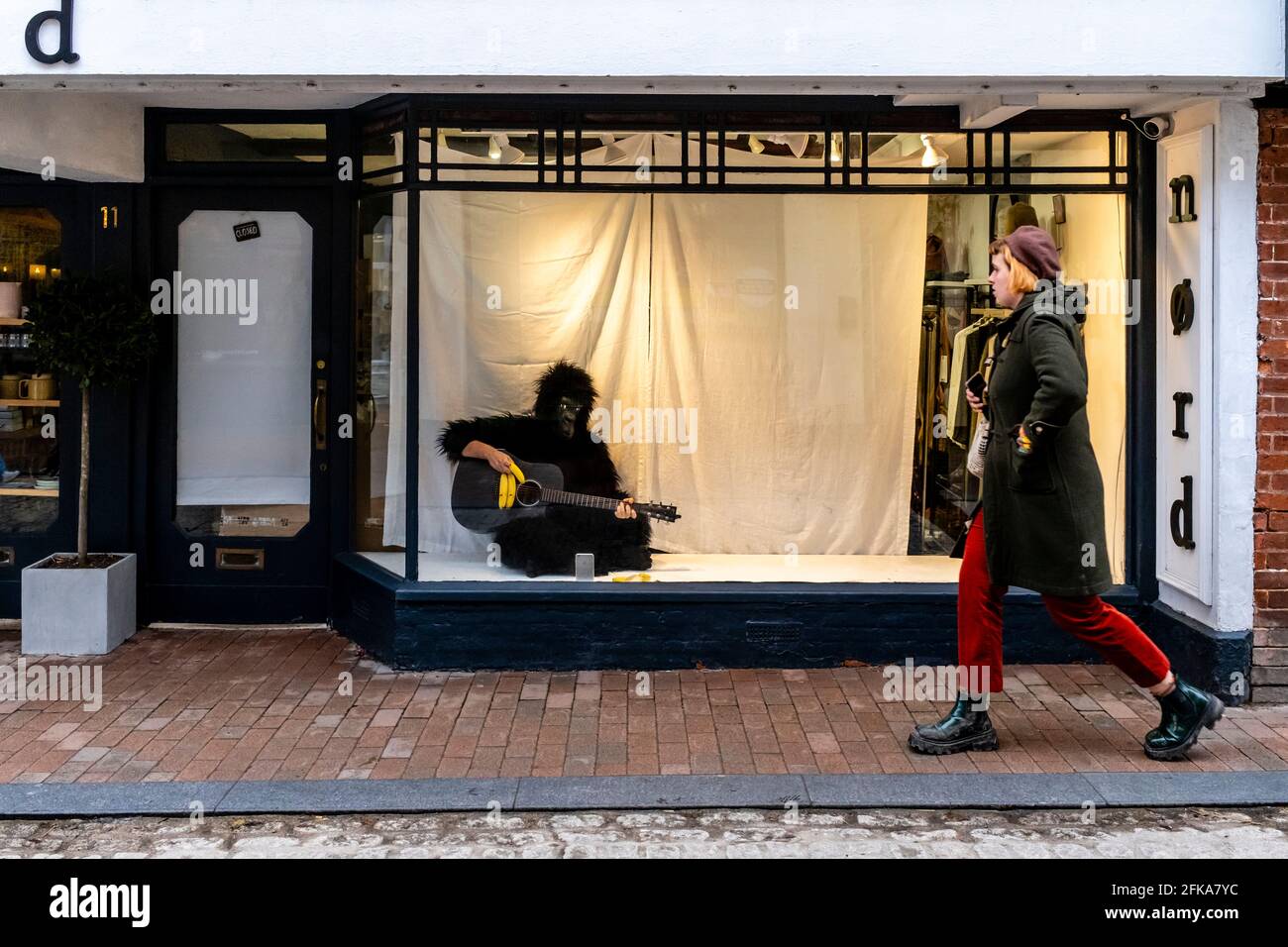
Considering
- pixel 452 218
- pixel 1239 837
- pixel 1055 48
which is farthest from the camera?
pixel 452 218

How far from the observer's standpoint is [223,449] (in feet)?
25.2

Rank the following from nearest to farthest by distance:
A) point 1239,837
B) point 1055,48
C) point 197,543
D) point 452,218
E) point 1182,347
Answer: point 1239,837 → point 1055,48 → point 1182,347 → point 452,218 → point 197,543

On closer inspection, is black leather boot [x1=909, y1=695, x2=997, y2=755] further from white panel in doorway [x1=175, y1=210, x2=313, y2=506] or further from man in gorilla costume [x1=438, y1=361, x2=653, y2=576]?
white panel in doorway [x1=175, y1=210, x2=313, y2=506]

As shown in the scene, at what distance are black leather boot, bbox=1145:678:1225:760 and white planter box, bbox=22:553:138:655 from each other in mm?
4936

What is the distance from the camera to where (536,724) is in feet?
19.7

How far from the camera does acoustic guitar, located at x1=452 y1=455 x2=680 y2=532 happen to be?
7.20 meters

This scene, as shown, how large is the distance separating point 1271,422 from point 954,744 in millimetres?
2101

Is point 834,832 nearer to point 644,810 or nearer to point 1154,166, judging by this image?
point 644,810

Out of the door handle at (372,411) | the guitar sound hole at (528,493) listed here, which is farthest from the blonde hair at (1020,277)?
the door handle at (372,411)

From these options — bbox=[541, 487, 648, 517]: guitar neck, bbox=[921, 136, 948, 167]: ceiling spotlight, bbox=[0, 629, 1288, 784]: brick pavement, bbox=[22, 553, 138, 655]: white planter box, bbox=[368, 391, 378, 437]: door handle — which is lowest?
bbox=[0, 629, 1288, 784]: brick pavement

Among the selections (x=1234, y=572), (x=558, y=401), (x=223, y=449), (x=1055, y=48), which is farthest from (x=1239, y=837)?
(x=223, y=449)

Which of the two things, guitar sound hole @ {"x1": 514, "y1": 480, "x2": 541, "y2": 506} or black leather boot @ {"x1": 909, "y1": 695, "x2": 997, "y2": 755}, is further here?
guitar sound hole @ {"x1": 514, "y1": 480, "x2": 541, "y2": 506}

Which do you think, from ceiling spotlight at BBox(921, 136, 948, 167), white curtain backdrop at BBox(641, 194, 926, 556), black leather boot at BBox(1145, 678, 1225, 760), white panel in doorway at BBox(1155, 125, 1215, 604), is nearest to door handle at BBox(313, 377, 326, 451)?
white curtain backdrop at BBox(641, 194, 926, 556)

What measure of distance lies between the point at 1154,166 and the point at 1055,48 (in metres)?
1.08
